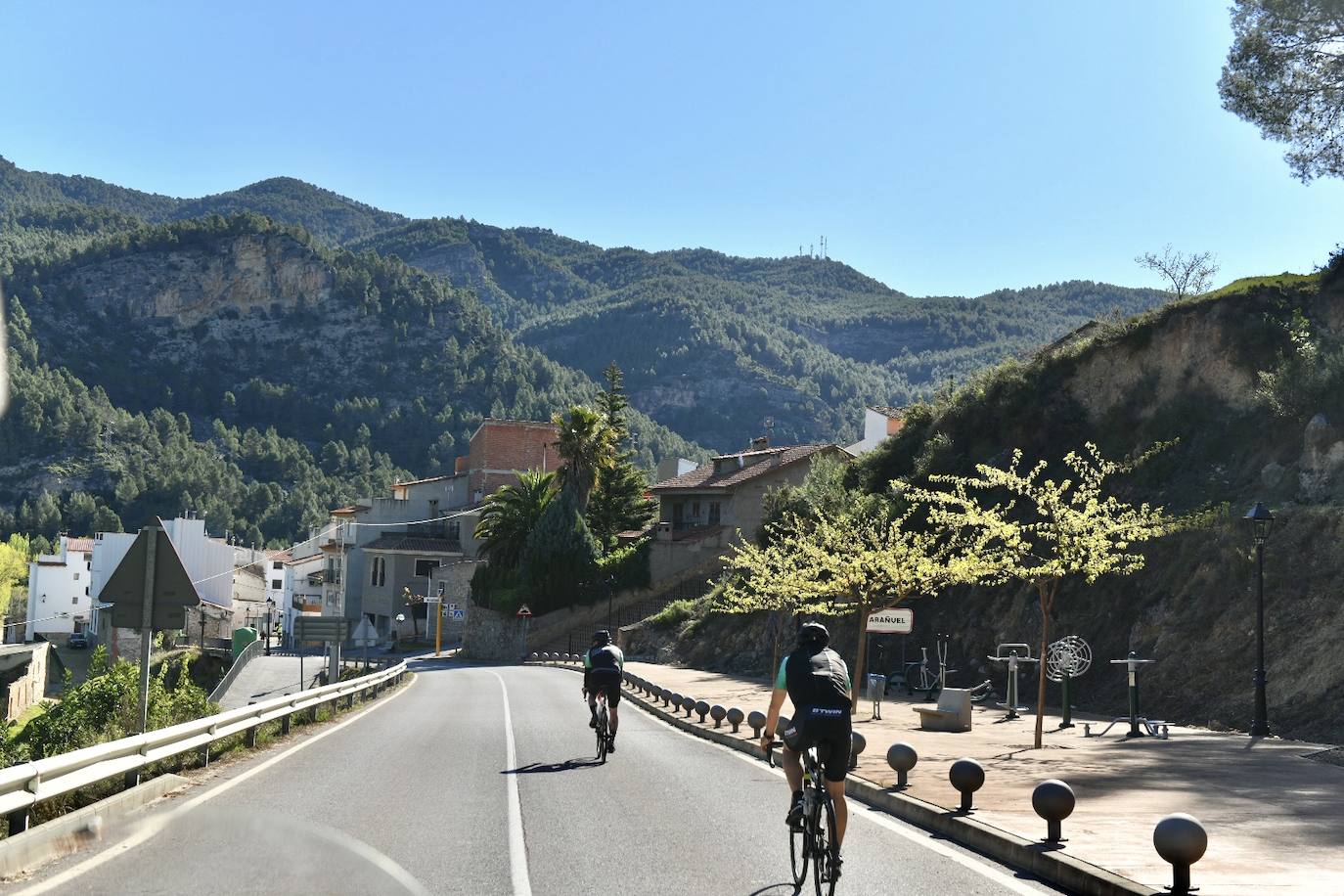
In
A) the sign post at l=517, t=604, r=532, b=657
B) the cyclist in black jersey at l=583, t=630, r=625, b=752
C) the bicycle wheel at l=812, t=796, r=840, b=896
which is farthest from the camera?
the sign post at l=517, t=604, r=532, b=657

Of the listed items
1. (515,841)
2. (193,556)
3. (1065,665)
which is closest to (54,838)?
(515,841)

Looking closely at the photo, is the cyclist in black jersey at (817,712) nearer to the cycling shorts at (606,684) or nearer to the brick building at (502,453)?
the cycling shorts at (606,684)

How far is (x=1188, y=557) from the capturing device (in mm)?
27375

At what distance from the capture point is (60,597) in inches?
4082

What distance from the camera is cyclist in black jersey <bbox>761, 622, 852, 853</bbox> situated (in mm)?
8344

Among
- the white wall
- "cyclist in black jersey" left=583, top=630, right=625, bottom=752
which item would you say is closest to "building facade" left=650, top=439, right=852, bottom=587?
the white wall

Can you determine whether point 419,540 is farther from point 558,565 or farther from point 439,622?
point 558,565

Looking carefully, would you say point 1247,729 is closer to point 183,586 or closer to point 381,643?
point 183,586

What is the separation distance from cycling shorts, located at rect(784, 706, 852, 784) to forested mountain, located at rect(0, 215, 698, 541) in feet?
439

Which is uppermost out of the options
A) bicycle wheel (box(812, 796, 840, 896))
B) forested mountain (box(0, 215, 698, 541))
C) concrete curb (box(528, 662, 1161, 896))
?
forested mountain (box(0, 215, 698, 541))

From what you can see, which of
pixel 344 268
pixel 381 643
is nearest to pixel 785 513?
pixel 381 643

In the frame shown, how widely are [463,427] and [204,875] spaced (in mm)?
160009

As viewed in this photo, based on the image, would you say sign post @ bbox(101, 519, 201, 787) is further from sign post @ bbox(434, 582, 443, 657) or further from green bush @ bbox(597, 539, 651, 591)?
sign post @ bbox(434, 582, 443, 657)

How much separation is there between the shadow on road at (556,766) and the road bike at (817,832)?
745 centimetres
